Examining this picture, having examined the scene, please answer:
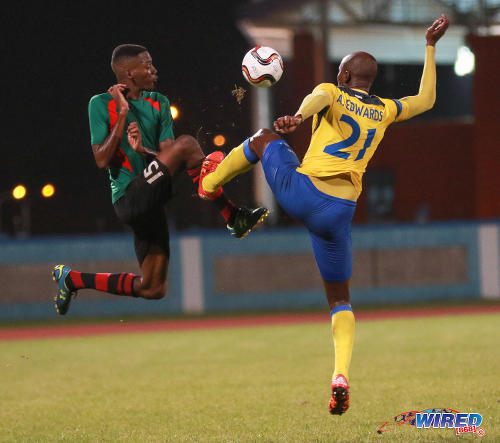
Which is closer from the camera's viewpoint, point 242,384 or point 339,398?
point 339,398

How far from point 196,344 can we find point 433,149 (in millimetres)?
13358

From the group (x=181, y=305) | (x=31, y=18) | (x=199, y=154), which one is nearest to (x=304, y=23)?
(x=181, y=305)

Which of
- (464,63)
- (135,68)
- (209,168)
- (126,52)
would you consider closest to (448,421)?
(209,168)

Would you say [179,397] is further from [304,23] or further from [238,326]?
[304,23]

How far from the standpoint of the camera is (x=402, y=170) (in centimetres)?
2330

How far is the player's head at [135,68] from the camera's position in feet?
18.5

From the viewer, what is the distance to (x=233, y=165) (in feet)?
17.7

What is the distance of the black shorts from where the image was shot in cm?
546

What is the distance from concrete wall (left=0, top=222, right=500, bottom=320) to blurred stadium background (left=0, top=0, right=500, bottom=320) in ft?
0.10

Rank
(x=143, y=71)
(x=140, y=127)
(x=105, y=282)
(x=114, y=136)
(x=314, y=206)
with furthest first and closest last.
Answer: (x=105, y=282), (x=140, y=127), (x=143, y=71), (x=114, y=136), (x=314, y=206)

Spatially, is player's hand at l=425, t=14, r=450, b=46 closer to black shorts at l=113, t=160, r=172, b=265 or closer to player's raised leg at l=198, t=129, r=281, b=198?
player's raised leg at l=198, t=129, r=281, b=198

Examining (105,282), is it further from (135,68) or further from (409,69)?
(409,69)

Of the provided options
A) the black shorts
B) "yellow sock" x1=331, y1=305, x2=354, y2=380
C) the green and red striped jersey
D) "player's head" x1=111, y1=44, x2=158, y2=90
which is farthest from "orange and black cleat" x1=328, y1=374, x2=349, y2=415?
"player's head" x1=111, y1=44, x2=158, y2=90

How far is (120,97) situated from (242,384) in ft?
13.9
